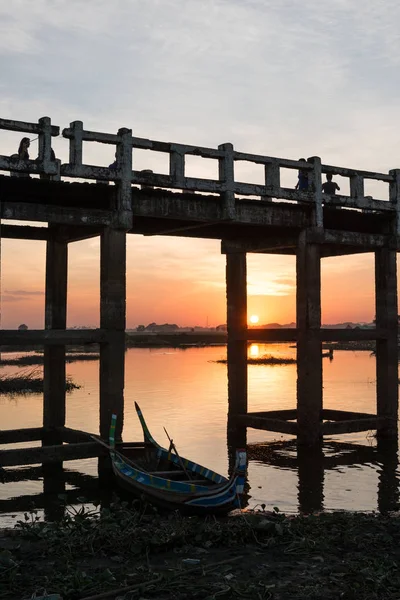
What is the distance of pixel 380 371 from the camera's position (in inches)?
889

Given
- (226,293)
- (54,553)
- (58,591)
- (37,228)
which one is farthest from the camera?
(226,293)

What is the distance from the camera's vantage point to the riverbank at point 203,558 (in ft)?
29.5

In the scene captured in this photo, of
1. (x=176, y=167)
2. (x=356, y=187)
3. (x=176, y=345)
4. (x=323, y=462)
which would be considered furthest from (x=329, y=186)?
(x=176, y=345)

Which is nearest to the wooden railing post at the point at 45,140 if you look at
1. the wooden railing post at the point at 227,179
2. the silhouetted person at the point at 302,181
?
the wooden railing post at the point at 227,179

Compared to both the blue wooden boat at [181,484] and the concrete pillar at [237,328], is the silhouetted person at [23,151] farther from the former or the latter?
the concrete pillar at [237,328]

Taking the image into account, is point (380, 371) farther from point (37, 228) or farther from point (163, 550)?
point (163, 550)

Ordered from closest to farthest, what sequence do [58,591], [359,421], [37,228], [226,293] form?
1. [58,591]
2. [37,228]
3. [359,421]
4. [226,293]

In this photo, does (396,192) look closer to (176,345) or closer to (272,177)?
(272,177)

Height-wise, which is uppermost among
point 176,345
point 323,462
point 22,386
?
point 176,345

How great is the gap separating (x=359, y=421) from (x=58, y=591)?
46.6 ft

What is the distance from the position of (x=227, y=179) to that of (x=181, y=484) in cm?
828

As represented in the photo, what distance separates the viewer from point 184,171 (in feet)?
59.3

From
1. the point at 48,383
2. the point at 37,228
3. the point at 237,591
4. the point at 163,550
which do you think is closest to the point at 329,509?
the point at 163,550

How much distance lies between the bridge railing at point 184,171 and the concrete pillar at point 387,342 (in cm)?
172
